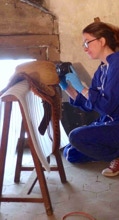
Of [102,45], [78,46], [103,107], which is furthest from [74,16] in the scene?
[103,107]

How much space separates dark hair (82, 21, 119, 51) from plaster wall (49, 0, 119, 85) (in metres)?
0.63

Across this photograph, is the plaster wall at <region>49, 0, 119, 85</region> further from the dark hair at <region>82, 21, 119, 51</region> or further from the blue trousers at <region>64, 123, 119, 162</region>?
the blue trousers at <region>64, 123, 119, 162</region>

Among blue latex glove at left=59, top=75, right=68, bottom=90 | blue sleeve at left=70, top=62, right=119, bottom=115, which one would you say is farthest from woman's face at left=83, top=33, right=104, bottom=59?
blue latex glove at left=59, top=75, right=68, bottom=90

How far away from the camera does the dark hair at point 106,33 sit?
201cm

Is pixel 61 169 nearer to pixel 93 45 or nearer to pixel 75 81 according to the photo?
pixel 75 81

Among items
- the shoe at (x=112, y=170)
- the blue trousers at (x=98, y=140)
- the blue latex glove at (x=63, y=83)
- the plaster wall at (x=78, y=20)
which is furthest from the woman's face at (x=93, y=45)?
the shoe at (x=112, y=170)

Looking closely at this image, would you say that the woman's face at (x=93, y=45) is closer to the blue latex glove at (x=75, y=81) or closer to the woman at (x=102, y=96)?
the woman at (x=102, y=96)

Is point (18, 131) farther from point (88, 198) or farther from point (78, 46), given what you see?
point (78, 46)

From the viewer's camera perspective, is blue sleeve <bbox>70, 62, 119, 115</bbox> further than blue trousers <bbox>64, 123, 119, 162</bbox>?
No

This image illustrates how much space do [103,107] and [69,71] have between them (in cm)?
50

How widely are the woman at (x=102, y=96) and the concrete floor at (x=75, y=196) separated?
0.46ft

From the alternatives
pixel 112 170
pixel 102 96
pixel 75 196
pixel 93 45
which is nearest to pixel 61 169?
pixel 75 196

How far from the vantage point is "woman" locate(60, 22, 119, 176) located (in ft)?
6.34

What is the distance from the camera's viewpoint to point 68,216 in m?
1.68
